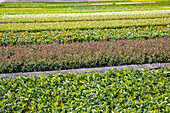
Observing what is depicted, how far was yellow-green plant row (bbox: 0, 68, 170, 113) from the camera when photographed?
11.1 ft

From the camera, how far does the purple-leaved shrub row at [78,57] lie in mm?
5168

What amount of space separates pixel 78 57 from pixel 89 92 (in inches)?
71.8

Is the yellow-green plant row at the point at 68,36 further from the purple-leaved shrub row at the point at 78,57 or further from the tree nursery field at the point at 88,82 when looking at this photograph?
the purple-leaved shrub row at the point at 78,57

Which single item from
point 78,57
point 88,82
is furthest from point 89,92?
point 78,57

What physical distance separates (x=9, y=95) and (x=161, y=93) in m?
3.41

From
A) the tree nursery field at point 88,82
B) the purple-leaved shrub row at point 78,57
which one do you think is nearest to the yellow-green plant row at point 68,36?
the tree nursery field at point 88,82

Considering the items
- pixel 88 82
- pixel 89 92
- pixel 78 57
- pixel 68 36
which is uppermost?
pixel 68 36

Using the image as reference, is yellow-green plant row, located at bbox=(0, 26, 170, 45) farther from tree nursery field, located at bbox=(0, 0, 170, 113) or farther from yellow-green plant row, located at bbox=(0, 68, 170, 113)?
yellow-green plant row, located at bbox=(0, 68, 170, 113)

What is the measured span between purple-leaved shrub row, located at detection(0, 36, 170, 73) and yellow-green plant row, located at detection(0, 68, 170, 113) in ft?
2.78

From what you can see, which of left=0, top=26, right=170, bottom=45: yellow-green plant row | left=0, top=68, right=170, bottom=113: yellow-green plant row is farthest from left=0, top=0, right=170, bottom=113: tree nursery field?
left=0, top=26, right=170, bottom=45: yellow-green plant row

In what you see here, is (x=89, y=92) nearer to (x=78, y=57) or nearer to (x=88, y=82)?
(x=88, y=82)

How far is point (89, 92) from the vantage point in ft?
12.5

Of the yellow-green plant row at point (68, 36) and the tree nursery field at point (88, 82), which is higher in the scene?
the yellow-green plant row at point (68, 36)

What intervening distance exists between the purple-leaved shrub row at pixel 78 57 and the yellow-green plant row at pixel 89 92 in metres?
0.85
